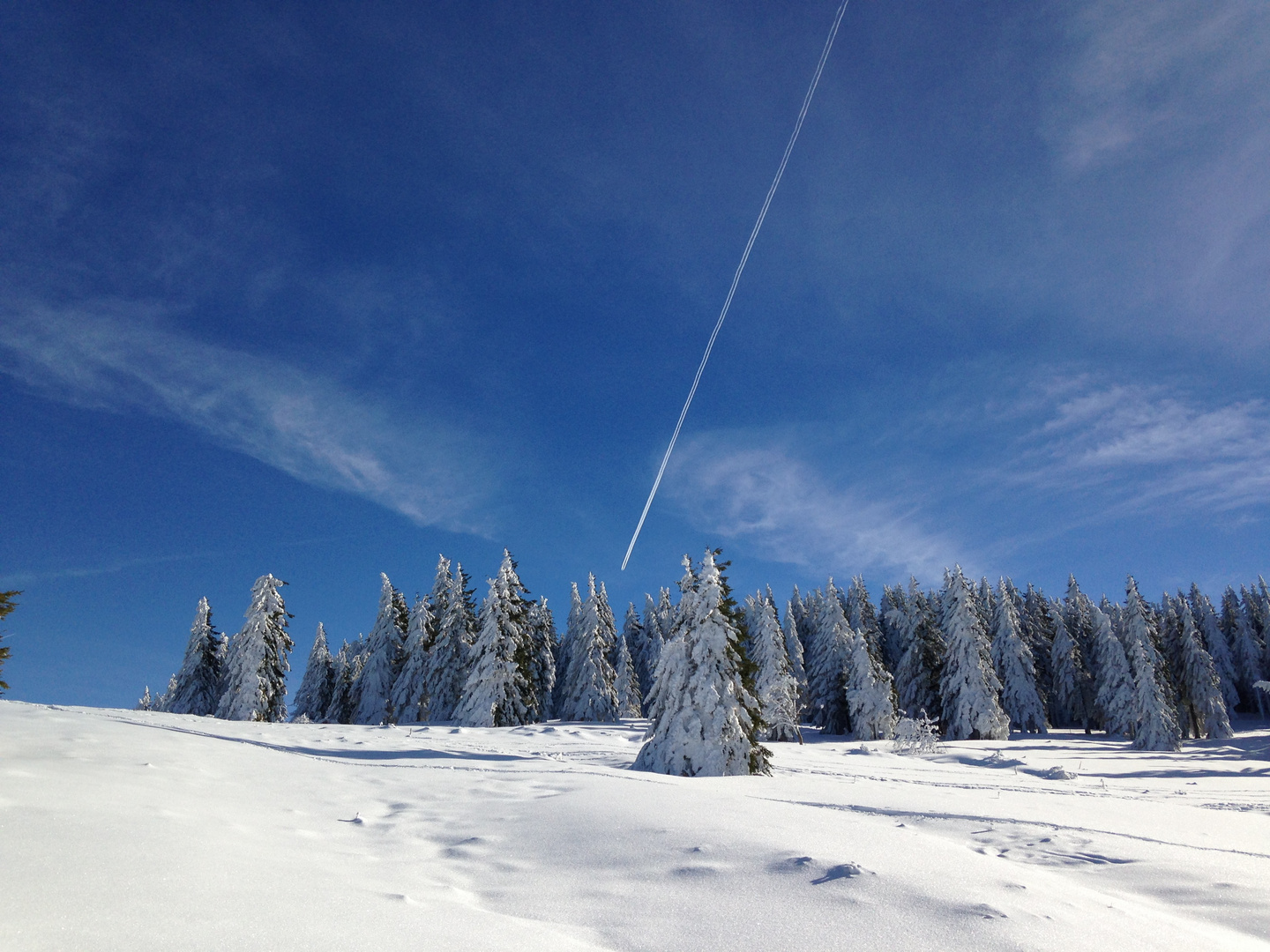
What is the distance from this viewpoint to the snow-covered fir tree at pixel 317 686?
57625mm

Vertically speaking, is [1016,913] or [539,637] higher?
[539,637]

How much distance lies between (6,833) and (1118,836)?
34.0 feet

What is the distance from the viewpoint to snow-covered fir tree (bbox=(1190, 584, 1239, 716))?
6500cm

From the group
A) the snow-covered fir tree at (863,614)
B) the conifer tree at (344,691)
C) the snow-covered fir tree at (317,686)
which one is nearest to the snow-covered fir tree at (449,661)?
the conifer tree at (344,691)

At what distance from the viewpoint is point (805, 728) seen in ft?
188

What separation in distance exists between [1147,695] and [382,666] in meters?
55.2

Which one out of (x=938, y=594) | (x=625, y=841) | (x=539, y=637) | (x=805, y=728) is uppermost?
(x=938, y=594)

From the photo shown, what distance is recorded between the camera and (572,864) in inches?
221

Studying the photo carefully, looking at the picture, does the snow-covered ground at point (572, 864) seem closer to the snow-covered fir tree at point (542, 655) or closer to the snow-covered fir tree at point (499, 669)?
the snow-covered fir tree at point (499, 669)

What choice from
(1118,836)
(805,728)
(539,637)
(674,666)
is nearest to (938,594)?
(805,728)

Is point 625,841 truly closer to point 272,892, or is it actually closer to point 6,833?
point 272,892

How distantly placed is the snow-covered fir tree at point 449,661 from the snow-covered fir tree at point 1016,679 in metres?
44.0

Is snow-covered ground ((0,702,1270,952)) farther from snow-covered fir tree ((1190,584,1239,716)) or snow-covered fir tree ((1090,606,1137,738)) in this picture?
snow-covered fir tree ((1190,584,1239,716))

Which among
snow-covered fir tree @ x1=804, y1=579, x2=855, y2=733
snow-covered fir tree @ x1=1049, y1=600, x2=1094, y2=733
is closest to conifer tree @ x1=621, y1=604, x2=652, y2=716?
snow-covered fir tree @ x1=804, y1=579, x2=855, y2=733
